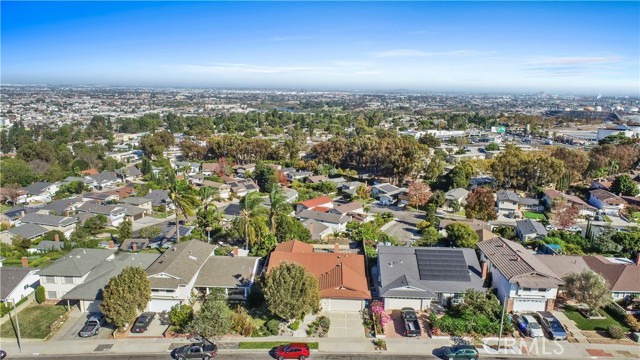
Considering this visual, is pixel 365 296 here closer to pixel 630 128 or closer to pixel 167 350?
pixel 167 350

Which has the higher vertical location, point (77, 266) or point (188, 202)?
point (188, 202)

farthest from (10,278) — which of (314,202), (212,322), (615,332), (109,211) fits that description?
(615,332)

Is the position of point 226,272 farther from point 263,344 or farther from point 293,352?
point 293,352

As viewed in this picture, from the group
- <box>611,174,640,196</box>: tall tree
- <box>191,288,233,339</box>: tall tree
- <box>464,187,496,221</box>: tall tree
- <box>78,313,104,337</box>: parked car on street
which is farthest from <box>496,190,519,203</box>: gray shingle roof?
<box>78,313,104,337</box>: parked car on street

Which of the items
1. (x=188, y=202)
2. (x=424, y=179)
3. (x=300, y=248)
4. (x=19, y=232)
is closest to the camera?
(x=300, y=248)

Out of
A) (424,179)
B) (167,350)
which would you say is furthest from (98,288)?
(424,179)

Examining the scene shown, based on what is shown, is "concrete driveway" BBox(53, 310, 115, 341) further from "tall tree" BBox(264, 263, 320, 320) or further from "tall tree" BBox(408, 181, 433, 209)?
"tall tree" BBox(408, 181, 433, 209)
